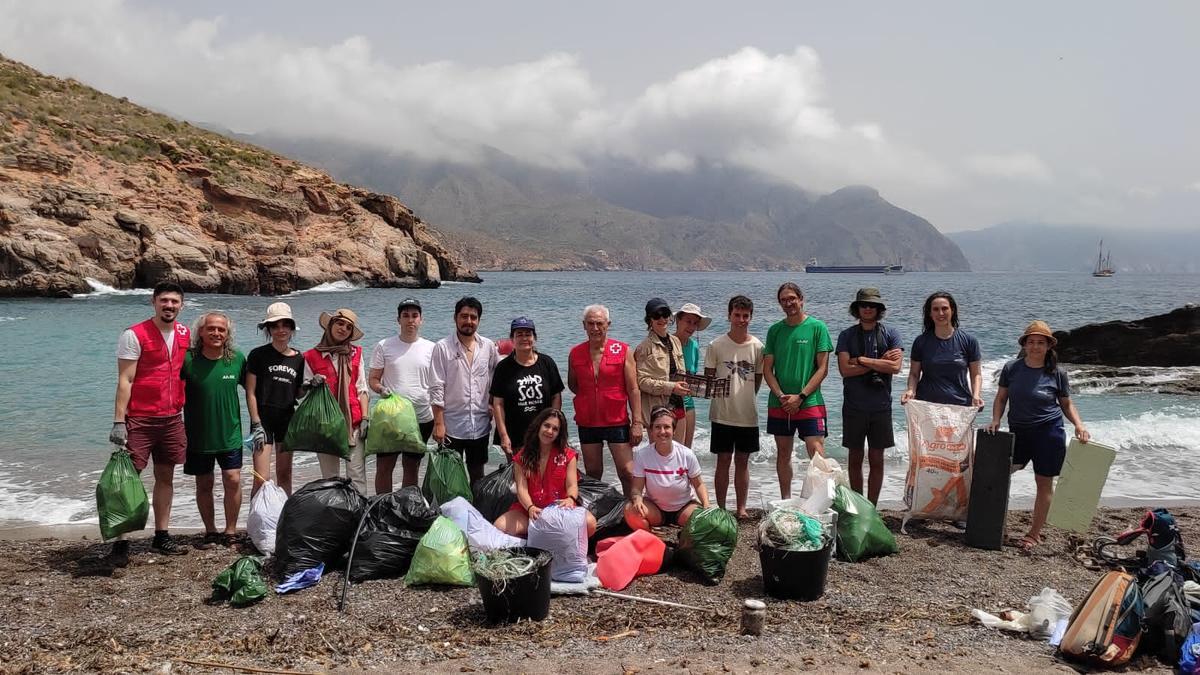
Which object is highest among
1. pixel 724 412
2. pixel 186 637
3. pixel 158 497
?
pixel 724 412

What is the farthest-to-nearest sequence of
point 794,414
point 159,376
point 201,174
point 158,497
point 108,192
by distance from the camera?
point 201,174, point 108,192, point 794,414, point 158,497, point 159,376

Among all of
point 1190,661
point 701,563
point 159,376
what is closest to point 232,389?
point 159,376

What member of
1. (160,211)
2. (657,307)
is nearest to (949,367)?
(657,307)

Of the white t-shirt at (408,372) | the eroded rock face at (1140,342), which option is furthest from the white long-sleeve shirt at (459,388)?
the eroded rock face at (1140,342)

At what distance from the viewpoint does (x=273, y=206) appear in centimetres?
4947

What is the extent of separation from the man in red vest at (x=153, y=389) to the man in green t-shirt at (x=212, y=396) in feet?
0.22

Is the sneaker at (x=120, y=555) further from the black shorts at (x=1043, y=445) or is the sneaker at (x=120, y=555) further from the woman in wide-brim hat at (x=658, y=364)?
the black shorts at (x=1043, y=445)

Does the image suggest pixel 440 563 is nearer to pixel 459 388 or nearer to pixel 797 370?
pixel 459 388

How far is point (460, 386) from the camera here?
Result: 18.7 ft

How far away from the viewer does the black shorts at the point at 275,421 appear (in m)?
5.46

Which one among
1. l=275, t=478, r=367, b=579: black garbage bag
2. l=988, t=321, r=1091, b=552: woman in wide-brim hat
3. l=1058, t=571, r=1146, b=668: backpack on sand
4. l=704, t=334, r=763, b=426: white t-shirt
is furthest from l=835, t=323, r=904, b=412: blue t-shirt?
l=275, t=478, r=367, b=579: black garbage bag

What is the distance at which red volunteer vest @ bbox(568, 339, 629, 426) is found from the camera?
5.59m

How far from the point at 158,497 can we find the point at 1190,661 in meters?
6.11

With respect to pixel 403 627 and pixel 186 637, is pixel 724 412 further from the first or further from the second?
pixel 186 637
